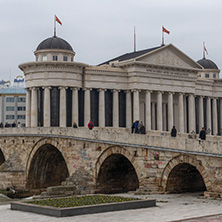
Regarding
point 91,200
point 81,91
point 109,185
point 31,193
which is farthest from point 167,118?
point 91,200

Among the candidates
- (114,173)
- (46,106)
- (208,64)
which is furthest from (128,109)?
(114,173)

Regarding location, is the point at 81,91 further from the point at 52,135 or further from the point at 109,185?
the point at 109,185

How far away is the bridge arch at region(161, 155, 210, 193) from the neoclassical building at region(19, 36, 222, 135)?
3339cm

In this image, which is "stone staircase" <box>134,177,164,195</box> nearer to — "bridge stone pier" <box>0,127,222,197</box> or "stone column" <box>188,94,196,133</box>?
"bridge stone pier" <box>0,127,222,197</box>

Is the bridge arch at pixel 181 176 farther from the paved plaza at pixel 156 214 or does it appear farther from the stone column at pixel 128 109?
the stone column at pixel 128 109

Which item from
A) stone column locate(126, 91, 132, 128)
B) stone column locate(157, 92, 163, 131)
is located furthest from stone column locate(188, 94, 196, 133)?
stone column locate(126, 91, 132, 128)

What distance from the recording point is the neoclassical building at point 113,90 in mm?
58969

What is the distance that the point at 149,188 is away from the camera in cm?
2638

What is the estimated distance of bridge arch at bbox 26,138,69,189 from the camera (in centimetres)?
4186

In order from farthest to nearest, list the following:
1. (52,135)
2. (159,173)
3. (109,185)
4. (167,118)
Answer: (167,118) → (52,135) → (109,185) → (159,173)

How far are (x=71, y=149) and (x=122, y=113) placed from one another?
1138 inches

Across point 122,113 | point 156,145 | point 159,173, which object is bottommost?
point 159,173

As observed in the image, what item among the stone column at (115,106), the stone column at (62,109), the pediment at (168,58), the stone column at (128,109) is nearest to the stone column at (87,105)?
the stone column at (62,109)

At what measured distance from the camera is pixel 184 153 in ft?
80.9
